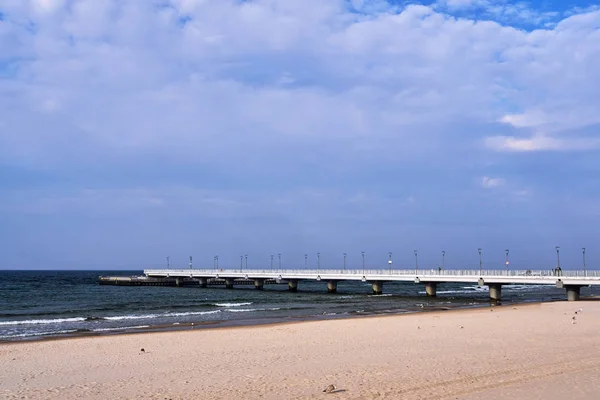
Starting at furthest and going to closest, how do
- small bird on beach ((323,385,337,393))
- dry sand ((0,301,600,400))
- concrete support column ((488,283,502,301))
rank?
concrete support column ((488,283,502,301)), dry sand ((0,301,600,400)), small bird on beach ((323,385,337,393))

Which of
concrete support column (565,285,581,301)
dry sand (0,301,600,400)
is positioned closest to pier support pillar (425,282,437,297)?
concrete support column (565,285,581,301)

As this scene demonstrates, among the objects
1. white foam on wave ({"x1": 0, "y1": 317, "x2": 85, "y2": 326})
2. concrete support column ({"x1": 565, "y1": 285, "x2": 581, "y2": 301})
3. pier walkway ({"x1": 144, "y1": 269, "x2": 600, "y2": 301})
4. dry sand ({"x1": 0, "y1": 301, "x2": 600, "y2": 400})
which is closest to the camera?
dry sand ({"x1": 0, "y1": 301, "x2": 600, "y2": 400})

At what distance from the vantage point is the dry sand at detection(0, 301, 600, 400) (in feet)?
39.8

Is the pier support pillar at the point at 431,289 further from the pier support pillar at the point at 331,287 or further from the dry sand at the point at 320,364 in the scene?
the dry sand at the point at 320,364

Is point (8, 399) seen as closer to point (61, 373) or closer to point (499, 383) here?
point (61, 373)

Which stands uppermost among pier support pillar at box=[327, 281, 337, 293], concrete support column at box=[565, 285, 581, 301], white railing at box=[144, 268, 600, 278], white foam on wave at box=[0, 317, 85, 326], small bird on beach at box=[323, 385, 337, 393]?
white railing at box=[144, 268, 600, 278]

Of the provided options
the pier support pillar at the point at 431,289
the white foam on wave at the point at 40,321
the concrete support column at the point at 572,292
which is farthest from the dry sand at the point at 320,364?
the pier support pillar at the point at 431,289

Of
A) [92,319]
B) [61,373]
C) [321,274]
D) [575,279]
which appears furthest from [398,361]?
[321,274]

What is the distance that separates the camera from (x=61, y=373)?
1524 centimetres

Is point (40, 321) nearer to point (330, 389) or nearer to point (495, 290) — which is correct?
point (330, 389)

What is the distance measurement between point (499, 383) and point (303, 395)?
4.39 m

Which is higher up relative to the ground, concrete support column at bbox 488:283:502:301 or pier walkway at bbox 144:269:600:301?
pier walkway at bbox 144:269:600:301

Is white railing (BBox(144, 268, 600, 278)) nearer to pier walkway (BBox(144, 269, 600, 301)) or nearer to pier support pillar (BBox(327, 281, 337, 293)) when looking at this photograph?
pier walkway (BBox(144, 269, 600, 301))

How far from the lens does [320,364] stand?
15.7 m
